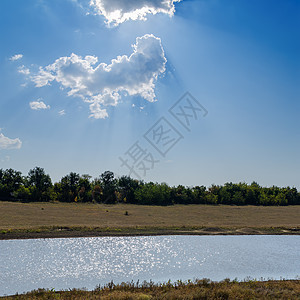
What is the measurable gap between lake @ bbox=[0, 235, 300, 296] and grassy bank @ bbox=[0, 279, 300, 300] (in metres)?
2.20

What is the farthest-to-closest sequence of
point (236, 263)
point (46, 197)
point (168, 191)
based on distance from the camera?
1. point (168, 191)
2. point (46, 197)
3. point (236, 263)

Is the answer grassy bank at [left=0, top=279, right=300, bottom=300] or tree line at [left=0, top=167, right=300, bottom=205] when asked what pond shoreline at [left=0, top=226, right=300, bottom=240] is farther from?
tree line at [left=0, top=167, right=300, bottom=205]

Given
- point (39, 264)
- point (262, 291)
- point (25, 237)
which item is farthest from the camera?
point (25, 237)

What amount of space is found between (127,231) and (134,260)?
15518 millimetres

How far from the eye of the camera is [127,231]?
39.9 m

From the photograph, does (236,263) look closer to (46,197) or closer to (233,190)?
(46,197)

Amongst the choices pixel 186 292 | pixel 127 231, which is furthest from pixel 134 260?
pixel 127 231

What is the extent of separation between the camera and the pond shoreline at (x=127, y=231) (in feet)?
113

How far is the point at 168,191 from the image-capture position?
289ft

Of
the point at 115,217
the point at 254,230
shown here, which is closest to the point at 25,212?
the point at 115,217

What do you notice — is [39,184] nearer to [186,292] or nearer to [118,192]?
[118,192]

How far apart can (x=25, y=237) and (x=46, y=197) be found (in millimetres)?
45434

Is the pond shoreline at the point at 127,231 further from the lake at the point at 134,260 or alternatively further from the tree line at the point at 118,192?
the tree line at the point at 118,192

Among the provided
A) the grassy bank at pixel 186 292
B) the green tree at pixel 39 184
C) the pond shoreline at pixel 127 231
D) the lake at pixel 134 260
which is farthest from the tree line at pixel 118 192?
the grassy bank at pixel 186 292
